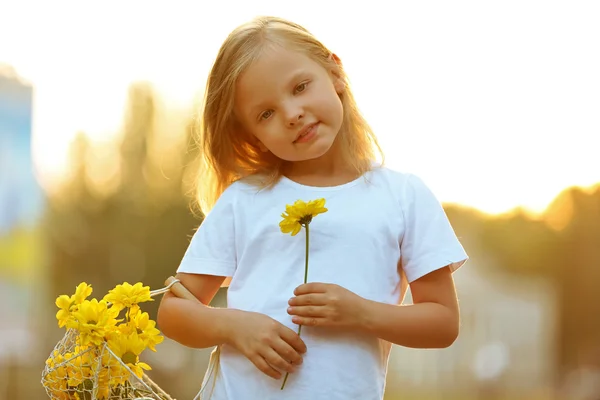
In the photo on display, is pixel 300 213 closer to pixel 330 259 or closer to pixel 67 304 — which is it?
pixel 330 259

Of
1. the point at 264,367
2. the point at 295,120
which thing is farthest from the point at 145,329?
the point at 295,120

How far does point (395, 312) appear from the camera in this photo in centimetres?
134

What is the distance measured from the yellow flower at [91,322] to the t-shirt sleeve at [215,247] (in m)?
0.20

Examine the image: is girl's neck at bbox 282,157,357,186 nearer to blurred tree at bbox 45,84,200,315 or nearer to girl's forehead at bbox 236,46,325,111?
girl's forehead at bbox 236,46,325,111

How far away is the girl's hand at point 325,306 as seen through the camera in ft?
4.25

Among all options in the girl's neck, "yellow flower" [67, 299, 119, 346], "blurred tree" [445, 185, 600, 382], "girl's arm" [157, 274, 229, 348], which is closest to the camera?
"yellow flower" [67, 299, 119, 346]

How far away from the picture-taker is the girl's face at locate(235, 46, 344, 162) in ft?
4.59

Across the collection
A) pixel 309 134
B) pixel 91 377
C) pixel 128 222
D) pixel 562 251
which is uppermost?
pixel 309 134

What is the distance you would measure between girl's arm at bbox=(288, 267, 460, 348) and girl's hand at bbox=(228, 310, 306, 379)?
0.11ft

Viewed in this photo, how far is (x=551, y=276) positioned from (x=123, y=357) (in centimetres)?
1486

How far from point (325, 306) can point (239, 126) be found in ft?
1.38

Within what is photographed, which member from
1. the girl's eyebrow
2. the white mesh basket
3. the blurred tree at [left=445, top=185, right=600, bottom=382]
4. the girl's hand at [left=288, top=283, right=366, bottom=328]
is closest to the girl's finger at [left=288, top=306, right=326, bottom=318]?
the girl's hand at [left=288, top=283, right=366, bottom=328]

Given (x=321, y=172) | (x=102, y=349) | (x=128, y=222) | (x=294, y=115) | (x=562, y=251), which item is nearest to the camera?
(x=102, y=349)

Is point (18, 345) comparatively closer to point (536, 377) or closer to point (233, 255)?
point (536, 377)
